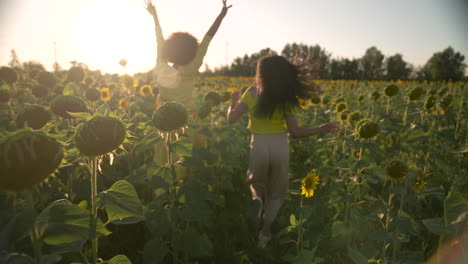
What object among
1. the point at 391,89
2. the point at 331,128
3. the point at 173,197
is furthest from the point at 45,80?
the point at 391,89

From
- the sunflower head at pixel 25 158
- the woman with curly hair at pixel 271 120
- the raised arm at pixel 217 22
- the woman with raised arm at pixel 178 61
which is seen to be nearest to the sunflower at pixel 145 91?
the woman with raised arm at pixel 178 61

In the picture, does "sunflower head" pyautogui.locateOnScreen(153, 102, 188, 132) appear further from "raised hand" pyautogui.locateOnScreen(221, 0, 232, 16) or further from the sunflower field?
"raised hand" pyautogui.locateOnScreen(221, 0, 232, 16)

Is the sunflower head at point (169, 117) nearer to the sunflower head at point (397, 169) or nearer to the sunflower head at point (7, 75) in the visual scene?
the sunflower head at point (397, 169)

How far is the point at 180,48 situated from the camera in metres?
3.28

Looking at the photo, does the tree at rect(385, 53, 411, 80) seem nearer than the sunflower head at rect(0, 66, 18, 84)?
No

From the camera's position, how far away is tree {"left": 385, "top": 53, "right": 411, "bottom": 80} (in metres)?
43.3

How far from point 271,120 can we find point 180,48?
1314 millimetres

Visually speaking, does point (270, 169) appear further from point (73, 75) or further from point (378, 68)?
point (378, 68)

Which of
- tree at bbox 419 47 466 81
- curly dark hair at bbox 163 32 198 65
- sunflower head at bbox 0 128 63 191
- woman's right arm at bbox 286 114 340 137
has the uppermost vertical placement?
tree at bbox 419 47 466 81

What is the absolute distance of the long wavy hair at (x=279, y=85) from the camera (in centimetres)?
309

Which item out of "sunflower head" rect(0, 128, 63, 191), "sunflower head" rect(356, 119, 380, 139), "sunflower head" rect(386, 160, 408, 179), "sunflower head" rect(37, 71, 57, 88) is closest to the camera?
"sunflower head" rect(0, 128, 63, 191)

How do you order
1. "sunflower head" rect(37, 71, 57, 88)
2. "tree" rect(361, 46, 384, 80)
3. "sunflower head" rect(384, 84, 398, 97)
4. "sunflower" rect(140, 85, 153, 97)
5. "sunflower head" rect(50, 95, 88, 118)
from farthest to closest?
"tree" rect(361, 46, 384, 80) < "sunflower" rect(140, 85, 153, 97) < "sunflower head" rect(384, 84, 398, 97) < "sunflower head" rect(37, 71, 57, 88) < "sunflower head" rect(50, 95, 88, 118)

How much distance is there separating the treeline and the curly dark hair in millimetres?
24393

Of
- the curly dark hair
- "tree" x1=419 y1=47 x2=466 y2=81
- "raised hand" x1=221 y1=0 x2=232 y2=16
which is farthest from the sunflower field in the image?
"tree" x1=419 y1=47 x2=466 y2=81
